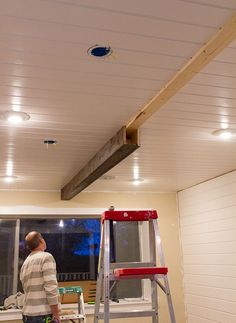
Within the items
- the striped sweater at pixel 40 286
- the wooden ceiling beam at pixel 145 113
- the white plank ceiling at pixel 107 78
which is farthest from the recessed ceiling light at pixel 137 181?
the striped sweater at pixel 40 286

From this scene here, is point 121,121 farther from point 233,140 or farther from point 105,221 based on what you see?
point 233,140

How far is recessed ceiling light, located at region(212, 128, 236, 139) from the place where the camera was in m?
2.80

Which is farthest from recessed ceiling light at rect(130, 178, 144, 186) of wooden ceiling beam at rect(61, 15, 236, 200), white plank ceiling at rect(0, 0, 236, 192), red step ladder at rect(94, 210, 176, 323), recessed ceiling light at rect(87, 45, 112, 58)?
recessed ceiling light at rect(87, 45, 112, 58)

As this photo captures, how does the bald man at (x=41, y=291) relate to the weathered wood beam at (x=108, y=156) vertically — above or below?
below

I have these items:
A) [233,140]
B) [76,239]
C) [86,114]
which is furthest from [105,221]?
[76,239]

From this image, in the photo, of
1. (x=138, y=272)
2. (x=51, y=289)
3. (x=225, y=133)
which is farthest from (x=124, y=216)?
(x=225, y=133)

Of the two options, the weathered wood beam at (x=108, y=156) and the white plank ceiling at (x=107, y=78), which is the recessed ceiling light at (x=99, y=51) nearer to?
the white plank ceiling at (x=107, y=78)

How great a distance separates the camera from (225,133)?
2.87 metres

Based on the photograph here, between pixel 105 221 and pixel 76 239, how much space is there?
222cm

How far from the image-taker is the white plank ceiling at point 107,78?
1.43 m

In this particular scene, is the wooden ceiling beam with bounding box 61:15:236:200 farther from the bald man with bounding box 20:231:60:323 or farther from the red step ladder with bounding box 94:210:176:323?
the bald man with bounding box 20:231:60:323

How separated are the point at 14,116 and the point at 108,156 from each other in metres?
0.80

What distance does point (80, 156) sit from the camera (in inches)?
133

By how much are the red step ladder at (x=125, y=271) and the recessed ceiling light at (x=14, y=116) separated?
39.4 inches
